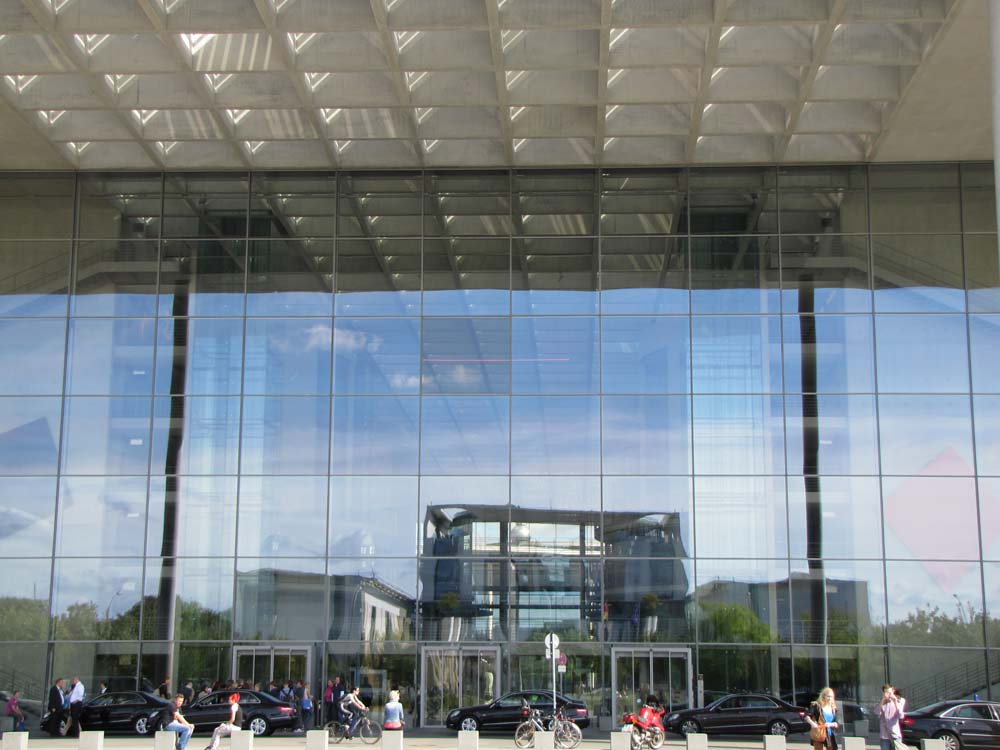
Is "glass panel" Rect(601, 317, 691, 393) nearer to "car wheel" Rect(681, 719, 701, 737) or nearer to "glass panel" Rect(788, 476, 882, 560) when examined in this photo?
"glass panel" Rect(788, 476, 882, 560)

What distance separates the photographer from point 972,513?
32.1m

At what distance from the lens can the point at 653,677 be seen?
105 feet

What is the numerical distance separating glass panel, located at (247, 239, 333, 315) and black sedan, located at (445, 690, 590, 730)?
1109 cm

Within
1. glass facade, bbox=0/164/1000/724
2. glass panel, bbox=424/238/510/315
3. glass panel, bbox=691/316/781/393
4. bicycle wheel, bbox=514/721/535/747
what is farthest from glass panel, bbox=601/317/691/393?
bicycle wheel, bbox=514/721/535/747

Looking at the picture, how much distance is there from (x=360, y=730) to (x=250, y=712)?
9.24 feet

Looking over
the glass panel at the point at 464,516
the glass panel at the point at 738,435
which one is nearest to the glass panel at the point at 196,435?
the glass panel at the point at 464,516

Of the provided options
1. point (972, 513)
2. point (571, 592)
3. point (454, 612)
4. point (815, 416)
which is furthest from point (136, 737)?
point (972, 513)

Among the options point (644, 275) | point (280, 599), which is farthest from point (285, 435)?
point (644, 275)

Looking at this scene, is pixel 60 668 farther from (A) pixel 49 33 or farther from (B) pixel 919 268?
(B) pixel 919 268

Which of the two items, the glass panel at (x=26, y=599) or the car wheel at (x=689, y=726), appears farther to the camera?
the glass panel at (x=26, y=599)

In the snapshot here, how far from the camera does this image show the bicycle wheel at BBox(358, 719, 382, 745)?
30422 mm

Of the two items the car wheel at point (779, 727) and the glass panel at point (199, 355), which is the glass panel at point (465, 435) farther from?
the car wheel at point (779, 727)

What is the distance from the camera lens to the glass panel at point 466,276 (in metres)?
34.1

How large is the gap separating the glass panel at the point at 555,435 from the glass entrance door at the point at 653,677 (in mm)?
4887
